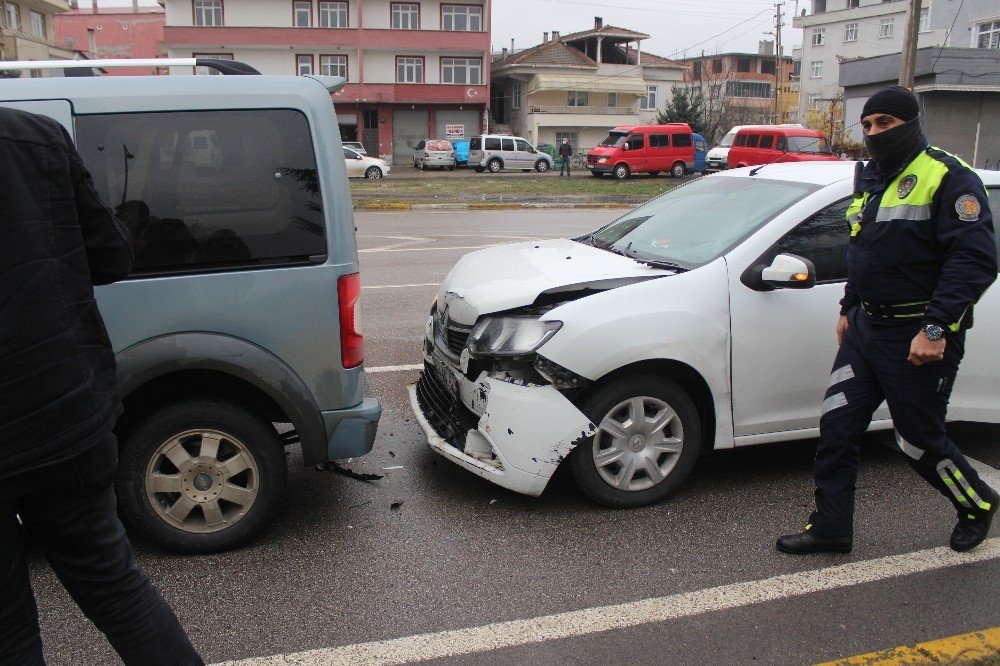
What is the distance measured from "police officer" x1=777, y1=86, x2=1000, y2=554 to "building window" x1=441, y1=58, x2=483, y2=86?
5142 cm

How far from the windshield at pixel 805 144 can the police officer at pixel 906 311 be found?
2932 cm

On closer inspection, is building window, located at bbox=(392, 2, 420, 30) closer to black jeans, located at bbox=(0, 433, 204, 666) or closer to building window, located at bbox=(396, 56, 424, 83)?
building window, located at bbox=(396, 56, 424, 83)

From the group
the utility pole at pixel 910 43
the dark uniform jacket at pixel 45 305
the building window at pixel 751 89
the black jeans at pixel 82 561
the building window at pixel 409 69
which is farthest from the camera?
the building window at pixel 751 89

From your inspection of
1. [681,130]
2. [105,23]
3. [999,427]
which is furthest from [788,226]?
[105,23]

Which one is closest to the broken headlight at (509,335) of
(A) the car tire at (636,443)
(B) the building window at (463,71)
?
(A) the car tire at (636,443)

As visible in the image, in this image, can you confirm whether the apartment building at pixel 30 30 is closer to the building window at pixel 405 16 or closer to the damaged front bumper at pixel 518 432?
the building window at pixel 405 16

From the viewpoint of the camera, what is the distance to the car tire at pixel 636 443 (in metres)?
3.88

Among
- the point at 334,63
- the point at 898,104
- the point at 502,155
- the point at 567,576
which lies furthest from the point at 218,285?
the point at 334,63

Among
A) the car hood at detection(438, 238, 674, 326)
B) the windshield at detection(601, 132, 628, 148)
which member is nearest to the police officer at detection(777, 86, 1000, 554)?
the car hood at detection(438, 238, 674, 326)

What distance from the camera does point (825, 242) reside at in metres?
4.30

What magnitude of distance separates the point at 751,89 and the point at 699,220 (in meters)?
89.4

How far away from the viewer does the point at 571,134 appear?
5809cm

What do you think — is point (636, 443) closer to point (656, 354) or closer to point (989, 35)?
point (656, 354)

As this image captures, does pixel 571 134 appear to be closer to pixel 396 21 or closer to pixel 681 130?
pixel 396 21
